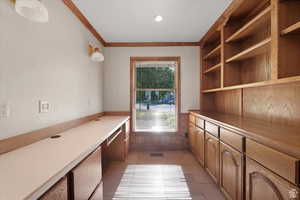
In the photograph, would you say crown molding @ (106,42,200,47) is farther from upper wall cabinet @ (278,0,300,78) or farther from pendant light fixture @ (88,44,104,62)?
upper wall cabinet @ (278,0,300,78)

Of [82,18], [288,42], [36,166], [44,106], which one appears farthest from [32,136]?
[288,42]

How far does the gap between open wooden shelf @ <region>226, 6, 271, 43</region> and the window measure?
63.8 inches

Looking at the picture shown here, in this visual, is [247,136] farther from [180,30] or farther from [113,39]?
[113,39]

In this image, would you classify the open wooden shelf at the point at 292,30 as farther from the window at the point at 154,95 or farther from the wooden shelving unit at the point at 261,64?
the window at the point at 154,95

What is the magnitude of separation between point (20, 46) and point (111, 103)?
2.43 metres

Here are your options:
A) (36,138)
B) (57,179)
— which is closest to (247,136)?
(57,179)

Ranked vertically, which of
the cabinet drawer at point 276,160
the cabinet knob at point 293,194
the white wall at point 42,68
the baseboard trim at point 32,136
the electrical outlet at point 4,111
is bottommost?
the cabinet knob at point 293,194

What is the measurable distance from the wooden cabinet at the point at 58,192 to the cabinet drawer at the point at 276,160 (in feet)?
4.30

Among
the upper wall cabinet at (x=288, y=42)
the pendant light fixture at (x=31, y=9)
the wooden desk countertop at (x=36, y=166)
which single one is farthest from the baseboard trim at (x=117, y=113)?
the upper wall cabinet at (x=288, y=42)

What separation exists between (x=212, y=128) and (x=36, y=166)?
194 cm

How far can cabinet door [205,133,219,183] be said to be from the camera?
2.02 metres

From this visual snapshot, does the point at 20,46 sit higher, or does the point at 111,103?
the point at 20,46

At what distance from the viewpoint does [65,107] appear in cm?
198

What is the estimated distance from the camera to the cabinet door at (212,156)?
2.02 metres
